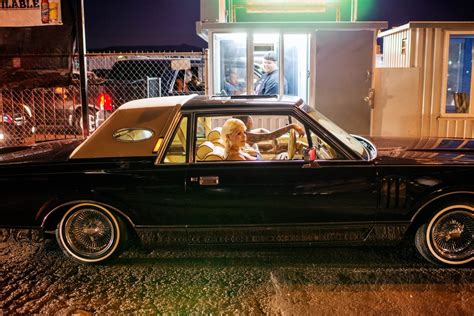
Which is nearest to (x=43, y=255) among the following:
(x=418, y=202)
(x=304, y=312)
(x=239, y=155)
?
(x=239, y=155)

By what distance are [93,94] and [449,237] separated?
9325mm

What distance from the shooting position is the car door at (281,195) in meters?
4.31

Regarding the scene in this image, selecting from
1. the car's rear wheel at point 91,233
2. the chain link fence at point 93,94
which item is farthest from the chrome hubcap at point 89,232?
A: the chain link fence at point 93,94

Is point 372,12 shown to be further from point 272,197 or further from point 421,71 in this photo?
point 272,197

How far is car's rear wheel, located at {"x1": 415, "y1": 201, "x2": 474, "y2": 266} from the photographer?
14.4 feet

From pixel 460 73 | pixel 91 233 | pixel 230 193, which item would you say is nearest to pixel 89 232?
pixel 91 233

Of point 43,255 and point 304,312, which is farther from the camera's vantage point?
point 43,255

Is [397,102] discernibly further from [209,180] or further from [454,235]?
[209,180]

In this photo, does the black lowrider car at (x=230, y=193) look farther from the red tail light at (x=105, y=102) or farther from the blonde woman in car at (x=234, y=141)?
the red tail light at (x=105, y=102)

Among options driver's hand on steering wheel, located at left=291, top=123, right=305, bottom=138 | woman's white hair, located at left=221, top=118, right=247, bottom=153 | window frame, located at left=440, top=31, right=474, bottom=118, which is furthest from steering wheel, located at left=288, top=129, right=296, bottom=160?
window frame, located at left=440, top=31, right=474, bottom=118

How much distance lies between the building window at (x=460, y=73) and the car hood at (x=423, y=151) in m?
3.56

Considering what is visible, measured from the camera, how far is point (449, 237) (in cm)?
440

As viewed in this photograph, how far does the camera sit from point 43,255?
197 inches

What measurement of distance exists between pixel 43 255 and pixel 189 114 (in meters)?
1.99
